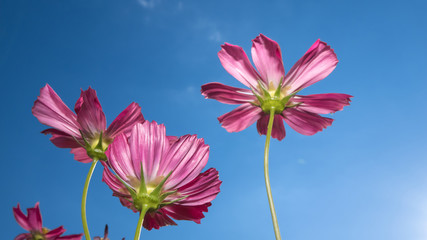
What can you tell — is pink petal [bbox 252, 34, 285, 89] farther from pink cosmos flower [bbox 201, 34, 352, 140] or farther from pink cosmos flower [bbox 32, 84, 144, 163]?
pink cosmos flower [bbox 32, 84, 144, 163]

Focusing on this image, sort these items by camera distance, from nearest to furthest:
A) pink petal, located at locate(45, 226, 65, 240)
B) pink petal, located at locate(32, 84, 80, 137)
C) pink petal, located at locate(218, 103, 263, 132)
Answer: pink petal, located at locate(45, 226, 65, 240), pink petal, located at locate(32, 84, 80, 137), pink petal, located at locate(218, 103, 263, 132)

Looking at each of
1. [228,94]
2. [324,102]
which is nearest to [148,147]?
[228,94]

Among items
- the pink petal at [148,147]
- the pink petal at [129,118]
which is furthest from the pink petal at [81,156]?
the pink petal at [148,147]

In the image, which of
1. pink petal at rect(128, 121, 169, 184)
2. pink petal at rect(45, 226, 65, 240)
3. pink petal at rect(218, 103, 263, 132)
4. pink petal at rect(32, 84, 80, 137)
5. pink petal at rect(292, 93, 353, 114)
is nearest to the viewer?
pink petal at rect(45, 226, 65, 240)

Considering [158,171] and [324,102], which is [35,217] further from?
[324,102]

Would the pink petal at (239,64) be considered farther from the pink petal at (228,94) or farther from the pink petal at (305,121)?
the pink petal at (305,121)

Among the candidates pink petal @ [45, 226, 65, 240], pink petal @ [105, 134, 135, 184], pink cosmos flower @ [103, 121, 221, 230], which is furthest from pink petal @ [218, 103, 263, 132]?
pink petal @ [45, 226, 65, 240]

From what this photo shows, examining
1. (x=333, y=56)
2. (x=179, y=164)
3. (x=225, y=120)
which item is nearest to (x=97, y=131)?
(x=179, y=164)
